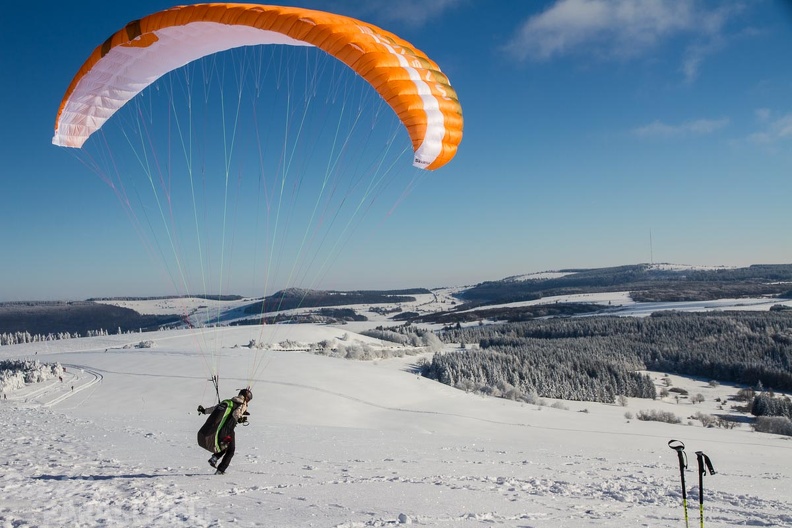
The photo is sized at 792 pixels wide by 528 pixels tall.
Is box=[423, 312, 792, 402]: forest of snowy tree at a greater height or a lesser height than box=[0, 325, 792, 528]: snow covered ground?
lesser

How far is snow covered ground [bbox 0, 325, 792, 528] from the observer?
4.95 meters

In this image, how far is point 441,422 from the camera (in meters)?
16.2

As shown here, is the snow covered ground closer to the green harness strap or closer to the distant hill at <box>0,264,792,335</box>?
the green harness strap

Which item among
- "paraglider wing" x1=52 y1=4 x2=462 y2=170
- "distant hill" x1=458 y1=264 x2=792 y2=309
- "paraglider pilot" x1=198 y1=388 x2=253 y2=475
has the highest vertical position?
"paraglider wing" x1=52 y1=4 x2=462 y2=170

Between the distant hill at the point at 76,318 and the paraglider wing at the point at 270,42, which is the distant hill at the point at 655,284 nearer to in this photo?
the distant hill at the point at 76,318

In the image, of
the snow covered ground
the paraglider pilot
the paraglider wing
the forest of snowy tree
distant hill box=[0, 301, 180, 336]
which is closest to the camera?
the snow covered ground

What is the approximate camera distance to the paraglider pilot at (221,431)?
6184 millimetres

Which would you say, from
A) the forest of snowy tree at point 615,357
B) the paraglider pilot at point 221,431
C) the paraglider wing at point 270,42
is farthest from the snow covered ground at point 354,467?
the forest of snowy tree at point 615,357

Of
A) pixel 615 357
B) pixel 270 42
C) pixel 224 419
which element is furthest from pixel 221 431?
pixel 615 357

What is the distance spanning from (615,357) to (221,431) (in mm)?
39759

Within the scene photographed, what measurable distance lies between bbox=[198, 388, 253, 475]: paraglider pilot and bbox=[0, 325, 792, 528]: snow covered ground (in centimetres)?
24

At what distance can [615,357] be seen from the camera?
4044 cm

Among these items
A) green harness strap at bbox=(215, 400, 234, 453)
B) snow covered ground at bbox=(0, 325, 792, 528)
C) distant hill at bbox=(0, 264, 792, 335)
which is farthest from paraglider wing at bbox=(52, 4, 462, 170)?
distant hill at bbox=(0, 264, 792, 335)

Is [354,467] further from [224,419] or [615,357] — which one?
[615,357]
